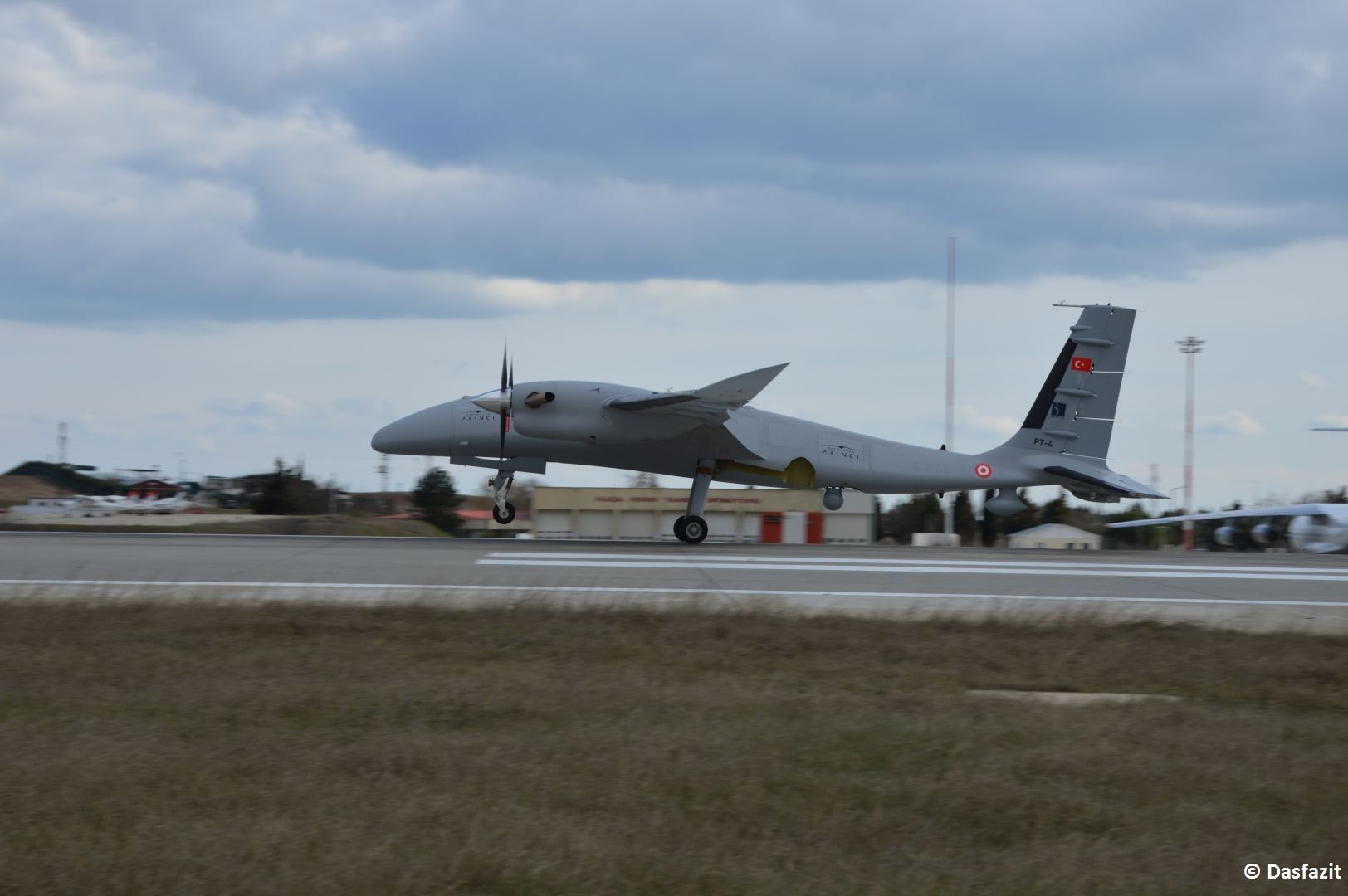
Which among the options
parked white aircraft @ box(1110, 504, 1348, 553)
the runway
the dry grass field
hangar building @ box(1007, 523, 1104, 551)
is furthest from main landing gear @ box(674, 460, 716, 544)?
hangar building @ box(1007, 523, 1104, 551)

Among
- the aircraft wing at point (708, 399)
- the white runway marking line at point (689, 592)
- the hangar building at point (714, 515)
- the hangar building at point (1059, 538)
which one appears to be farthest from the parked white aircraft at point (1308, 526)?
the hangar building at point (1059, 538)

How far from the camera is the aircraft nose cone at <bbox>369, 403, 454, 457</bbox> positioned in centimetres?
2244

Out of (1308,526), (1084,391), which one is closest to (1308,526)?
(1308,526)

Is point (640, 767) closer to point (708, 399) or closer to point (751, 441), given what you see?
point (708, 399)

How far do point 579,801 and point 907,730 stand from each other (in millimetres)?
2389

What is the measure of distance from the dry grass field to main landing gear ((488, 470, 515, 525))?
1220 cm

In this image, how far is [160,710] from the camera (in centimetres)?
678

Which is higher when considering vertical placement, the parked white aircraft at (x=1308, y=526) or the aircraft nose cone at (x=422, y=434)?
the aircraft nose cone at (x=422, y=434)

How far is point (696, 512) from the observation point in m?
23.0

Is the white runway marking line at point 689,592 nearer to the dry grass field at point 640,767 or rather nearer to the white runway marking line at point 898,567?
the white runway marking line at point 898,567

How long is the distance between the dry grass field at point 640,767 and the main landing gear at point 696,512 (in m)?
13.2

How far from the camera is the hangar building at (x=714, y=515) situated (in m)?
36.6

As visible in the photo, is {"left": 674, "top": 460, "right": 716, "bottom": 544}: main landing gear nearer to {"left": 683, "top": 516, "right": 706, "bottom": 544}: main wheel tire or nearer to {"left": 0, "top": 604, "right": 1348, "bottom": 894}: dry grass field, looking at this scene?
{"left": 683, "top": 516, "right": 706, "bottom": 544}: main wheel tire

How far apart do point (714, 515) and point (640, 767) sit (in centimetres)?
3676
